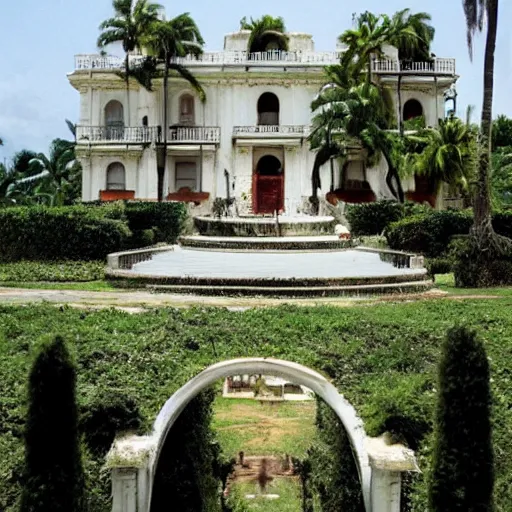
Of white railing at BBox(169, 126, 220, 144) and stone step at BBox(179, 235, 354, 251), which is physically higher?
white railing at BBox(169, 126, 220, 144)

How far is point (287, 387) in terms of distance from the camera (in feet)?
67.4

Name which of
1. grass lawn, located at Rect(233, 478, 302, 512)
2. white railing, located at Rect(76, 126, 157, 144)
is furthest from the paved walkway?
white railing, located at Rect(76, 126, 157, 144)

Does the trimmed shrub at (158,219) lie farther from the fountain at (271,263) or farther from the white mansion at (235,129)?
the white mansion at (235,129)

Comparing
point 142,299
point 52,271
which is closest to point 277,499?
point 142,299

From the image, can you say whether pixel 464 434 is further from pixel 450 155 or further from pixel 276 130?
pixel 276 130

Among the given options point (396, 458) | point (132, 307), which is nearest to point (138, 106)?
point (132, 307)

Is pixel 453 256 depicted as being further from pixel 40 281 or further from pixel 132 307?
pixel 40 281

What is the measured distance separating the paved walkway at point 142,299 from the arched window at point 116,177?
66.0ft

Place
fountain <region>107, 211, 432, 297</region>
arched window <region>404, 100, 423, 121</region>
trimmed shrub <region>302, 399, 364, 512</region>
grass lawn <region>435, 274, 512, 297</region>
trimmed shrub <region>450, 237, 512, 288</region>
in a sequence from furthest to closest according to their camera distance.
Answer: arched window <region>404, 100, 423, 121</region>, trimmed shrub <region>450, 237, 512, 288</region>, fountain <region>107, 211, 432, 297</region>, grass lawn <region>435, 274, 512, 297</region>, trimmed shrub <region>302, 399, 364, 512</region>

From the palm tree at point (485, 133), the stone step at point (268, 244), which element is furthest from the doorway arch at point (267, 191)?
the palm tree at point (485, 133)

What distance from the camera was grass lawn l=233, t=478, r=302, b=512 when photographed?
44.2 feet

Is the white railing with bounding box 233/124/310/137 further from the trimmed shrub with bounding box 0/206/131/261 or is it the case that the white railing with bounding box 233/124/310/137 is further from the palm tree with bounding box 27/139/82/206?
the trimmed shrub with bounding box 0/206/131/261

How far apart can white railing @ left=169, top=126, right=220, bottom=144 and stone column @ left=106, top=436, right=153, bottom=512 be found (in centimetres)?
2989

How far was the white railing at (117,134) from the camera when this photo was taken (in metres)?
37.0
